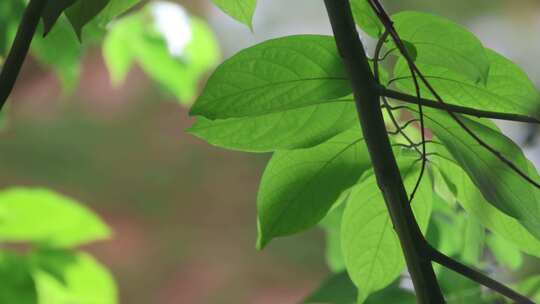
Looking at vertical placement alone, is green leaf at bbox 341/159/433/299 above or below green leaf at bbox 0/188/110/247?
above

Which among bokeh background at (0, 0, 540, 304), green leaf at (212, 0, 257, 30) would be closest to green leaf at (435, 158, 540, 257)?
green leaf at (212, 0, 257, 30)

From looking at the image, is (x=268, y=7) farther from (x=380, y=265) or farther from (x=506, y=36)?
(x=380, y=265)

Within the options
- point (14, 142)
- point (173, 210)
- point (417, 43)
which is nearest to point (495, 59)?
point (417, 43)

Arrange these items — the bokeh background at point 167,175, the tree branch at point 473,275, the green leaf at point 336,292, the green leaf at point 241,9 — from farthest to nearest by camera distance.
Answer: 1. the bokeh background at point 167,175
2. the green leaf at point 336,292
3. the green leaf at point 241,9
4. the tree branch at point 473,275

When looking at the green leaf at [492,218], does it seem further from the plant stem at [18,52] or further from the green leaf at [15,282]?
the green leaf at [15,282]

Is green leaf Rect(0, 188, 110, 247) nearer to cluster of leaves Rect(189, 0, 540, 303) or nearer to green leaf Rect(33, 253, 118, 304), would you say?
green leaf Rect(33, 253, 118, 304)

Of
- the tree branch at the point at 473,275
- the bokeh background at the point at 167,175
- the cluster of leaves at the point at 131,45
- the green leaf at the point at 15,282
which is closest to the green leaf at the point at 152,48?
the cluster of leaves at the point at 131,45

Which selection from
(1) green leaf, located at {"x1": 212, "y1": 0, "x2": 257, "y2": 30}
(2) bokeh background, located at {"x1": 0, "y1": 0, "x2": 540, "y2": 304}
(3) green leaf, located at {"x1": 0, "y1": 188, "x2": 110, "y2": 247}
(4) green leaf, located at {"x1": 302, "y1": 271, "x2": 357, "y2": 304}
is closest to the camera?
(1) green leaf, located at {"x1": 212, "y1": 0, "x2": 257, "y2": 30}

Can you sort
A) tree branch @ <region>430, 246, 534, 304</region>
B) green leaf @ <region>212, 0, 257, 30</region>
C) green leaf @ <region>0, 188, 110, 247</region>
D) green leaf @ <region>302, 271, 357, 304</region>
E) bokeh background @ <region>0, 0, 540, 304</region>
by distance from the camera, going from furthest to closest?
bokeh background @ <region>0, 0, 540, 304</region>, green leaf @ <region>0, 188, 110, 247</region>, green leaf @ <region>302, 271, 357, 304</region>, green leaf @ <region>212, 0, 257, 30</region>, tree branch @ <region>430, 246, 534, 304</region>
